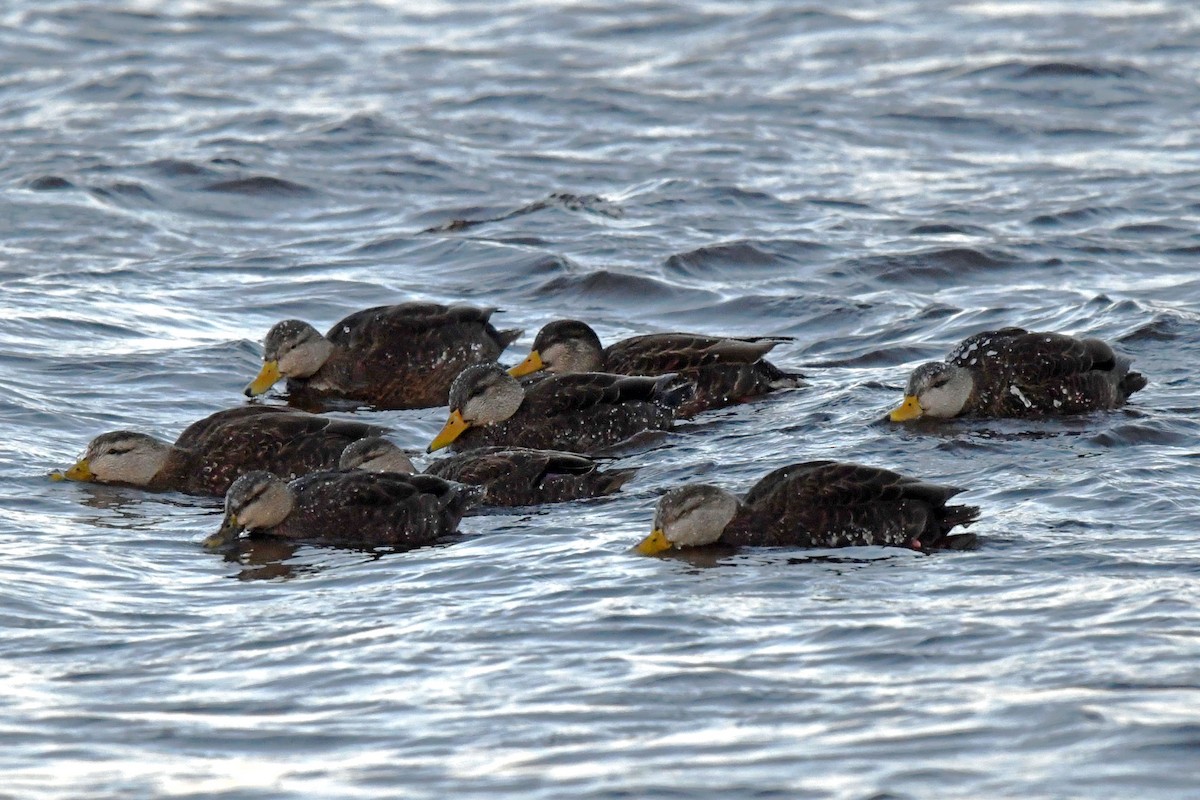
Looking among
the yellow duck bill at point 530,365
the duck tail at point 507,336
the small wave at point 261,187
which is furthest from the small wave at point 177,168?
the yellow duck bill at point 530,365

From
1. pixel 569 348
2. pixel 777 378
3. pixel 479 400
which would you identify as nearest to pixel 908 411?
pixel 777 378

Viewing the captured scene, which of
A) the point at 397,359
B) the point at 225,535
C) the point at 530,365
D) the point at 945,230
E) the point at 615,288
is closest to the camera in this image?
the point at 225,535

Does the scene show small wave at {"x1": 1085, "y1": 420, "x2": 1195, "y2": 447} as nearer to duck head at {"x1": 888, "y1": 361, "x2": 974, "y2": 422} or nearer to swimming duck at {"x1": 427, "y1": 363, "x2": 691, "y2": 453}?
duck head at {"x1": 888, "y1": 361, "x2": 974, "y2": 422}

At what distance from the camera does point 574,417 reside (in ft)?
38.9

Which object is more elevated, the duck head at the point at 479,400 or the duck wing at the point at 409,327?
the duck wing at the point at 409,327

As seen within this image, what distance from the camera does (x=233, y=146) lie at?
71.1 ft

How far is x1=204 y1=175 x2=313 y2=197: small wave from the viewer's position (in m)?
20.0

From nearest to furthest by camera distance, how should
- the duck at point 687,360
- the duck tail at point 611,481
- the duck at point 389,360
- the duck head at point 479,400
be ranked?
the duck tail at point 611,481 → the duck head at point 479,400 → the duck at point 687,360 → the duck at point 389,360

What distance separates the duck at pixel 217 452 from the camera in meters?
11.0

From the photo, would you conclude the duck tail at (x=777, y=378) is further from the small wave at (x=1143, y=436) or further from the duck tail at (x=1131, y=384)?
the small wave at (x=1143, y=436)

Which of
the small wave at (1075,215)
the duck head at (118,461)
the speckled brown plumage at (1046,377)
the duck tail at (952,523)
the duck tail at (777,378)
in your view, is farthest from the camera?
the small wave at (1075,215)

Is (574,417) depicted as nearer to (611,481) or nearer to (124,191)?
(611,481)

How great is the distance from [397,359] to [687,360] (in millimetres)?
2203

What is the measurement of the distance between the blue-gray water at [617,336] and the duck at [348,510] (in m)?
0.23
